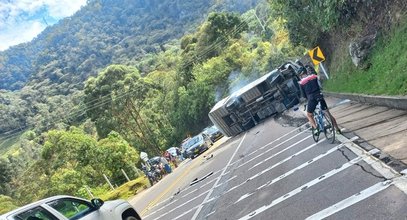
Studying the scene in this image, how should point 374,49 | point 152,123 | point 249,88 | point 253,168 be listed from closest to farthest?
1. point 253,168
2. point 374,49
3. point 249,88
4. point 152,123

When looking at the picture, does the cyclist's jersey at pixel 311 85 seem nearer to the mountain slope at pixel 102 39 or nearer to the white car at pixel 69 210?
the white car at pixel 69 210

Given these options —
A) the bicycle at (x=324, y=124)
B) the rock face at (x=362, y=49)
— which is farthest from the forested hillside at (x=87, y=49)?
the bicycle at (x=324, y=124)

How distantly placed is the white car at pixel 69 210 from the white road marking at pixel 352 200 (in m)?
3.09

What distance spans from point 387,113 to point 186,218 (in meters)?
5.27

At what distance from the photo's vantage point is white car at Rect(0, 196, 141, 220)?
5570 millimetres

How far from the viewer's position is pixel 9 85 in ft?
530

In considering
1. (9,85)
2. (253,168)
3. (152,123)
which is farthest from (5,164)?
(9,85)

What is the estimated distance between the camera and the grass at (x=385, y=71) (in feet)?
36.4

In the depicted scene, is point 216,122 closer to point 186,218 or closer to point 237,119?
point 237,119

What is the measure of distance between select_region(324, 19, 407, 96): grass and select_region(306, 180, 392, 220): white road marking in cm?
470

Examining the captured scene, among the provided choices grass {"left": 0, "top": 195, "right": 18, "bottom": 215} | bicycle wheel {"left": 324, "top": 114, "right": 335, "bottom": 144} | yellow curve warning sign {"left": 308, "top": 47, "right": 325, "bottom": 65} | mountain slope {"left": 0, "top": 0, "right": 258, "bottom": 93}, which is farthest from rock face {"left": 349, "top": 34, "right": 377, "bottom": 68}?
mountain slope {"left": 0, "top": 0, "right": 258, "bottom": 93}

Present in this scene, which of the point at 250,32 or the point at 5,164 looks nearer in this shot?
the point at 5,164

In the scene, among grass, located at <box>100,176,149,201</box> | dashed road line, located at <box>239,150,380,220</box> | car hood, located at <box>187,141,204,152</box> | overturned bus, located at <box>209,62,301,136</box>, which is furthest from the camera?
car hood, located at <box>187,141,204,152</box>

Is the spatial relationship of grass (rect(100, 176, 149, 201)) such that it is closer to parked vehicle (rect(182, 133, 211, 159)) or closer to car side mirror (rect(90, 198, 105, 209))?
parked vehicle (rect(182, 133, 211, 159))
